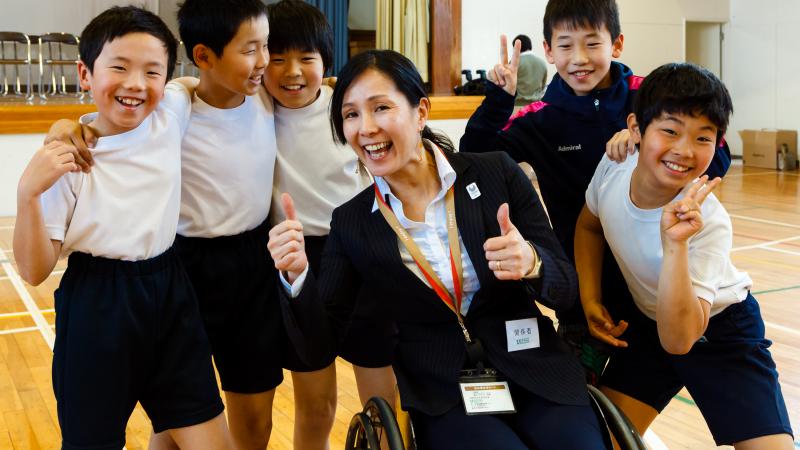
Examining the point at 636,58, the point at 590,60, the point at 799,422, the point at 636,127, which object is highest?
the point at 636,58

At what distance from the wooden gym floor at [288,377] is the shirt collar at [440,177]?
1281 millimetres

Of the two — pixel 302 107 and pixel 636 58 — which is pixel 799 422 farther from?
pixel 636 58

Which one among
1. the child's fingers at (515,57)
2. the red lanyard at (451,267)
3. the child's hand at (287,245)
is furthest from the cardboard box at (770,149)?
the child's hand at (287,245)

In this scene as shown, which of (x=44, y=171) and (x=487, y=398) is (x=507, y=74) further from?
(x=44, y=171)

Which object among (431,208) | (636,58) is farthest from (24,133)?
A: (636,58)

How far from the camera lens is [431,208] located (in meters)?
1.80

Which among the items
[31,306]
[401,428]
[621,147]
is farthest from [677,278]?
[31,306]

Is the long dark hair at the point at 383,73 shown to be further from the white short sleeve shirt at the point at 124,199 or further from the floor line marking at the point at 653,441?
the floor line marking at the point at 653,441

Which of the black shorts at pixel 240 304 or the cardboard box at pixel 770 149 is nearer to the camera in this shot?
the black shorts at pixel 240 304

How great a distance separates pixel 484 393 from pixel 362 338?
0.67 m

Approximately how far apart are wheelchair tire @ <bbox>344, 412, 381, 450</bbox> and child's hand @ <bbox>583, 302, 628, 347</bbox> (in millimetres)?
609

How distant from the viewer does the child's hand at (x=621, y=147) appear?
6.48 feet

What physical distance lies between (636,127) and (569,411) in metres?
0.69

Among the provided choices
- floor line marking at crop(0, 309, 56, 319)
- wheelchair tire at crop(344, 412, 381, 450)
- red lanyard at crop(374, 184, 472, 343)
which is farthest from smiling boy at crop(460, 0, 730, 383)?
floor line marking at crop(0, 309, 56, 319)
